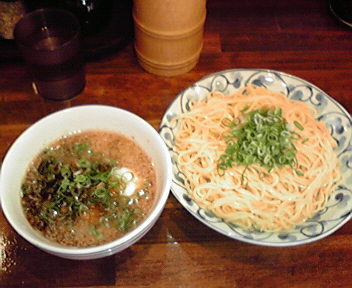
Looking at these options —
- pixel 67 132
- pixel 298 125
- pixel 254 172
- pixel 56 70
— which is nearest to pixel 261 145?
pixel 254 172

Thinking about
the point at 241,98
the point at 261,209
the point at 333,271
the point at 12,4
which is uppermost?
the point at 12,4

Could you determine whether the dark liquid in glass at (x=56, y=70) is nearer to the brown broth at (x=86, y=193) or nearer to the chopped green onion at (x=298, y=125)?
the brown broth at (x=86, y=193)

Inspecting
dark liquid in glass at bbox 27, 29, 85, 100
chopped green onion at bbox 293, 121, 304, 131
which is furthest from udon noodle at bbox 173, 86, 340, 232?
dark liquid in glass at bbox 27, 29, 85, 100

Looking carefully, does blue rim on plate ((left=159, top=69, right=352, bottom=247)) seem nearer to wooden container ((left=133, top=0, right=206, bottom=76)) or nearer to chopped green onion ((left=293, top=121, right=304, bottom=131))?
chopped green onion ((left=293, top=121, right=304, bottom=131))

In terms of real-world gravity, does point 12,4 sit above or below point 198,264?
above

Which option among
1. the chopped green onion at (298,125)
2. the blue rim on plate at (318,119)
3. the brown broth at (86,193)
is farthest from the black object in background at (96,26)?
the chopped green onion at (298,125)

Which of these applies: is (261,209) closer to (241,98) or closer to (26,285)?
(241,98)

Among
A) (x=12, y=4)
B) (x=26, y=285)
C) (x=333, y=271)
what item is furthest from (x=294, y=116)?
(x=12, y=4)
